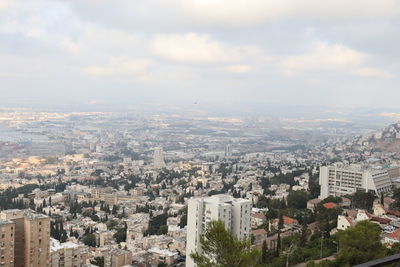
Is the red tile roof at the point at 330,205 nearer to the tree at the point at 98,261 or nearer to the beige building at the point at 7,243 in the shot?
the tree at the point at 98,261

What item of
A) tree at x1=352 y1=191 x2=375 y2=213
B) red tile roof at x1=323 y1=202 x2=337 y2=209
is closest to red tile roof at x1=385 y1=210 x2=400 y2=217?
tree at x1=352 y1=191 x2=375 y2=213

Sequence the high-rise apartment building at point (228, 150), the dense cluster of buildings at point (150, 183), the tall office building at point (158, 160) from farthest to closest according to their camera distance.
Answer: the high-rise apartment building at point (228, 150), the tall office building at point (158, 160), the dense cluster of buildings at point (150, 183)

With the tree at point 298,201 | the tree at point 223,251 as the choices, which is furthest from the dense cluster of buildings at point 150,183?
the tree at point 223,251

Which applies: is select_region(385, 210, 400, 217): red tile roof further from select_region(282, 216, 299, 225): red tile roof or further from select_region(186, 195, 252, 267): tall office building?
select_region(186, 195, 252, 267): tall office building

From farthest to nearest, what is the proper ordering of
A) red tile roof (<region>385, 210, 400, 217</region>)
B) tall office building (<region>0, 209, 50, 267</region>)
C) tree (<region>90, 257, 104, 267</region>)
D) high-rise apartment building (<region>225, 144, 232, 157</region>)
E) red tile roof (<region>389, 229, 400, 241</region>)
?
high-rise apartment building (<region>225, 144, 232, 157</region>), red tile roof (<region>385, 210, 400, 217</region>), tree (<region>90, 257, 104, 267</region>), tall office building (<region>0, 209, 50, 267</region>), red tile roof (<region>389, 229, 400, 241</region>)

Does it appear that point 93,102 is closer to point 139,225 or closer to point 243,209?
point 139,225

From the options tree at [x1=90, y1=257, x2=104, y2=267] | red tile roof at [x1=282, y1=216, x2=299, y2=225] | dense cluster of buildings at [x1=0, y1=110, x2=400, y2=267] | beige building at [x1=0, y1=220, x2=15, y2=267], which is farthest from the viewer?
red tile roof at [x1=282, y1=216, x2=299, y2=225]
